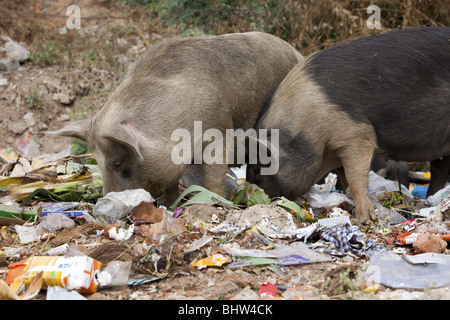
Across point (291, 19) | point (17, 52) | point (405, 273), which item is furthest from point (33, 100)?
point (405, 273)

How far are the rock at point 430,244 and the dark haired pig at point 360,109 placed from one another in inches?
41.3

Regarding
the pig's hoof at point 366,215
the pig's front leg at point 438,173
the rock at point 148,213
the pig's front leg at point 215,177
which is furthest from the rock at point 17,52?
the pig's hoof at point 366,215

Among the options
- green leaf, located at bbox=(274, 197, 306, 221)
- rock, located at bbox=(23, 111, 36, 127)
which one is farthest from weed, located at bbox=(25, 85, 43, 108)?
green leaf, located at bbox=(274, 197, 306, 221)

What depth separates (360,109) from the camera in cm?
506

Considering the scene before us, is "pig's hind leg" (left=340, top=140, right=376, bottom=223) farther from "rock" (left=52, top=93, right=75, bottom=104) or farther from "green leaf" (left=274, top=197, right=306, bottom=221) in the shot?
"rock" (left=52, top=93, right=75, bottom=104)

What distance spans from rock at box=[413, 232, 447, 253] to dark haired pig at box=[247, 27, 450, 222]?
3.44 feet

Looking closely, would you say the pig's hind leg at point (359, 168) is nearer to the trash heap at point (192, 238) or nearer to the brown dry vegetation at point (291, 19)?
the trash heap at point (192, 238)

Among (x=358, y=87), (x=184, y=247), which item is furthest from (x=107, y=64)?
(x=184, y=247)

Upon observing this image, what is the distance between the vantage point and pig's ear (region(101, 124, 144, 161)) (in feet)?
14.7

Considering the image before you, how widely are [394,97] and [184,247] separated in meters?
2.38

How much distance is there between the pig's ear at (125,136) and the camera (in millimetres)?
4469

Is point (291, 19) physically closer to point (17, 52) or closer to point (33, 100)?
point (33, 100)
